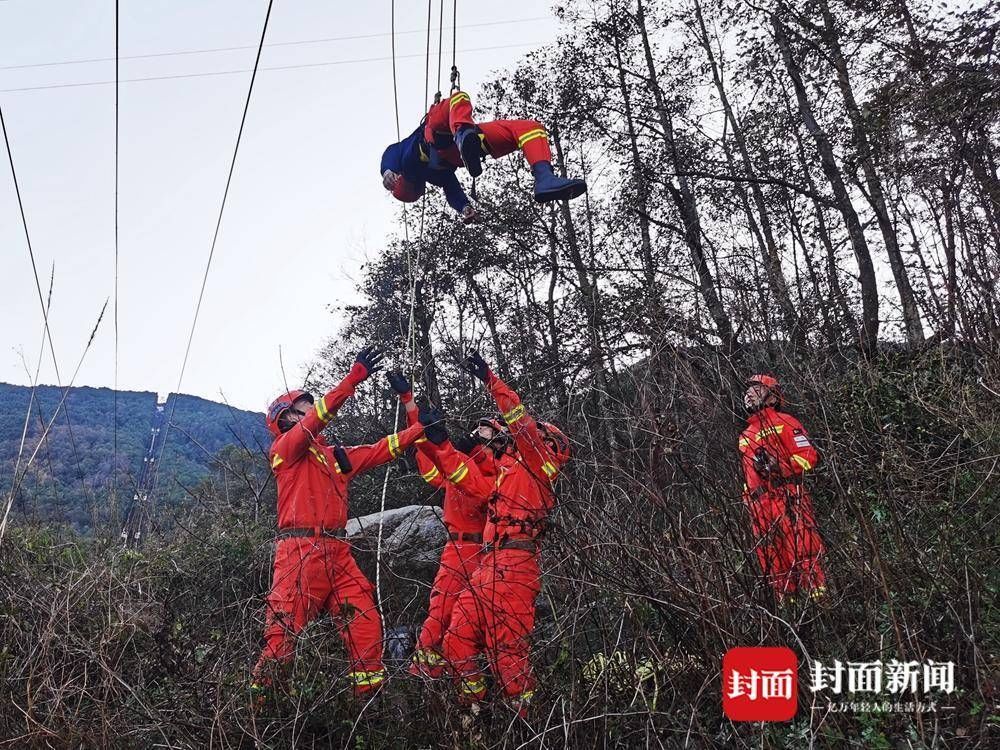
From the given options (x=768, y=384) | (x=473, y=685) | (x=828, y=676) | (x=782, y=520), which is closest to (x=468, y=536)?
(x=473, y=685)

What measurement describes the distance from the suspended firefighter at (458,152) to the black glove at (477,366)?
1140mm

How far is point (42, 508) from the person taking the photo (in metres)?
7.00

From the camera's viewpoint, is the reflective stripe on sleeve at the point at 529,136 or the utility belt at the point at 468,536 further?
the utility belt at the point at 468,536

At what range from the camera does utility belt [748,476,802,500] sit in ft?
8.34

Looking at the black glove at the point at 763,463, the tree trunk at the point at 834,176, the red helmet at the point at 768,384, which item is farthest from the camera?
the tree trunk at the point at 834,176

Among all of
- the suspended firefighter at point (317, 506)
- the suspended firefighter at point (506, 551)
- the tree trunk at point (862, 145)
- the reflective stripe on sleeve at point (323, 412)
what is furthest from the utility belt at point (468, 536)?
the tree trunk at point (862, 145)

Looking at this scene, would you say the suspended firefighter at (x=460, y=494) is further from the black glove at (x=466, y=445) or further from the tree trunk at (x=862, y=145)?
the tree trunk at (x=862, y=145)

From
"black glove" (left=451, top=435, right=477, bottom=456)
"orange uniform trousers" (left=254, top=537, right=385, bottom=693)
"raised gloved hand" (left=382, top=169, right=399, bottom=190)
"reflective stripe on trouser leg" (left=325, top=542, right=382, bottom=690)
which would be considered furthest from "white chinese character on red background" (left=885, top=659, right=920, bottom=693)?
"raised gloved hand" (left=382, top=169, right=399, bottom=190)

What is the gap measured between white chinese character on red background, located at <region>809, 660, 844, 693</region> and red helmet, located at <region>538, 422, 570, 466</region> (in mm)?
Answer: 1263

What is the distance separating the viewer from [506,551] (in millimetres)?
4383

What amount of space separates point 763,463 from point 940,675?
2.77ft

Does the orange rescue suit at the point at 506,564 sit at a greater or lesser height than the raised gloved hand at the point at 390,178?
→ lesser

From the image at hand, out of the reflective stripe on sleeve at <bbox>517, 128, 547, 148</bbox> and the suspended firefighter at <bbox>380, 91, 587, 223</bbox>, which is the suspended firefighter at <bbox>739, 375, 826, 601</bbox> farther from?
the reflective stripe on sleeve at <bbox>517, 128, 547, 148</bbox>

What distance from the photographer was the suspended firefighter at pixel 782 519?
2416 millimetres
